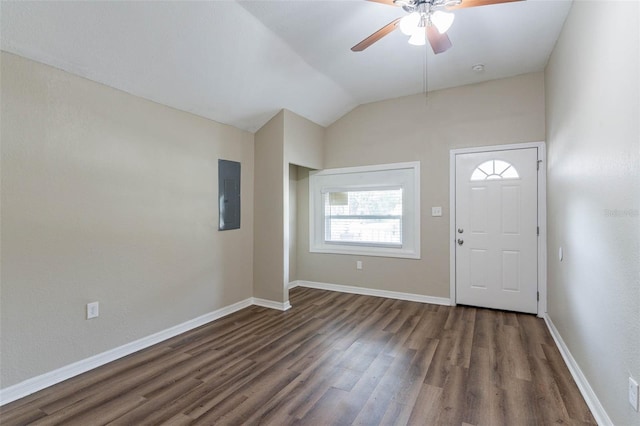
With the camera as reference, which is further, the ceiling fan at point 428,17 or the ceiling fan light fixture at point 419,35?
the ceiling fan light fixture at point 419,35

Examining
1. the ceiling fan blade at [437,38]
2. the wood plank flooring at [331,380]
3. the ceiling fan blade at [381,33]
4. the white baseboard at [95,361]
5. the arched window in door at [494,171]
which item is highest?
the ceiling fan blade at [381,33]

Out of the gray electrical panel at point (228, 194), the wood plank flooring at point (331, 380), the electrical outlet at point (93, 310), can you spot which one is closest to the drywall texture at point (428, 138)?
the wood plank flooring at point (331, 380)

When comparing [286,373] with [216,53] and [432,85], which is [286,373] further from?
[432,85]

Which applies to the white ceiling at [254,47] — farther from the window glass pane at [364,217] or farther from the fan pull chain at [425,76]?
the window glass pane at [364,217]

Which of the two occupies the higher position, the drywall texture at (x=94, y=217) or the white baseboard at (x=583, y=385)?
the drywall texture at (x=94, y=217)

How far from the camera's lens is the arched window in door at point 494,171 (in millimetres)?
3752

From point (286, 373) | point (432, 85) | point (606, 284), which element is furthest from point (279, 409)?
point (432, 85)

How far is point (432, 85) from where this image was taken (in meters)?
4.02

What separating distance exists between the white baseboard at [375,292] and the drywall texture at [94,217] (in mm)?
1837

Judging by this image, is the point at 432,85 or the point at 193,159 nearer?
the point at 193,159

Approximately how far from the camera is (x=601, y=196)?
1818 mm

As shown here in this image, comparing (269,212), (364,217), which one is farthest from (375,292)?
(269,212)

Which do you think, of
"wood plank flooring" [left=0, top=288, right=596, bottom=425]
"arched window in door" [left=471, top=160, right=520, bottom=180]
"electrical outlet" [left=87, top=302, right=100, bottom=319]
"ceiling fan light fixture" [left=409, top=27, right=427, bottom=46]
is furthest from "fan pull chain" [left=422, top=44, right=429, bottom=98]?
"electrical outlet" [left=87, top=302, right=100, bottom=319]

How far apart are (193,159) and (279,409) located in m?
2.63
